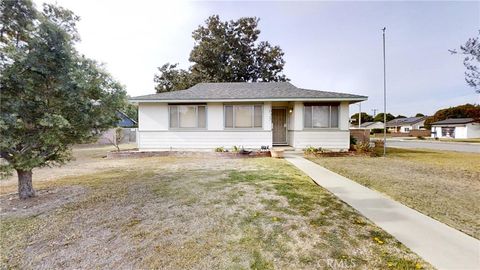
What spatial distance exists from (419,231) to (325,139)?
→ 9.73m

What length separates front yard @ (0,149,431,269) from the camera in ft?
8.79

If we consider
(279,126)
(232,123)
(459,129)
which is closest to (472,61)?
(279,126)

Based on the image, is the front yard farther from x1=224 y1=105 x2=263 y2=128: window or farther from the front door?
the front door

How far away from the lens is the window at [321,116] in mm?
12805

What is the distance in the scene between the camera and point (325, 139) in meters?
12.7

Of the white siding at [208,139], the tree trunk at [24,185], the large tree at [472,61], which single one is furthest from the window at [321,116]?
the tree trunk at [24,185]

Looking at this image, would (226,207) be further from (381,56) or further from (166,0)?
(381,56)

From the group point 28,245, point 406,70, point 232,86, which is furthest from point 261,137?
point 406,70

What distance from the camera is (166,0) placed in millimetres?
9984

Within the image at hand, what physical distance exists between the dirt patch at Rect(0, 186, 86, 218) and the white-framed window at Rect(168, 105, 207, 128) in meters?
7.36

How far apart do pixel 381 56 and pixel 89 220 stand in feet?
52.0

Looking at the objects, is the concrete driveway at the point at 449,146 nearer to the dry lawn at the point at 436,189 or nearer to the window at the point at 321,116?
the window at the point at 321,116

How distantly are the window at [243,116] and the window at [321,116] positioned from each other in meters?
2.67

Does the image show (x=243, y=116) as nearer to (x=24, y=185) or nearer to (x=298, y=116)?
(x=298, y=116)
